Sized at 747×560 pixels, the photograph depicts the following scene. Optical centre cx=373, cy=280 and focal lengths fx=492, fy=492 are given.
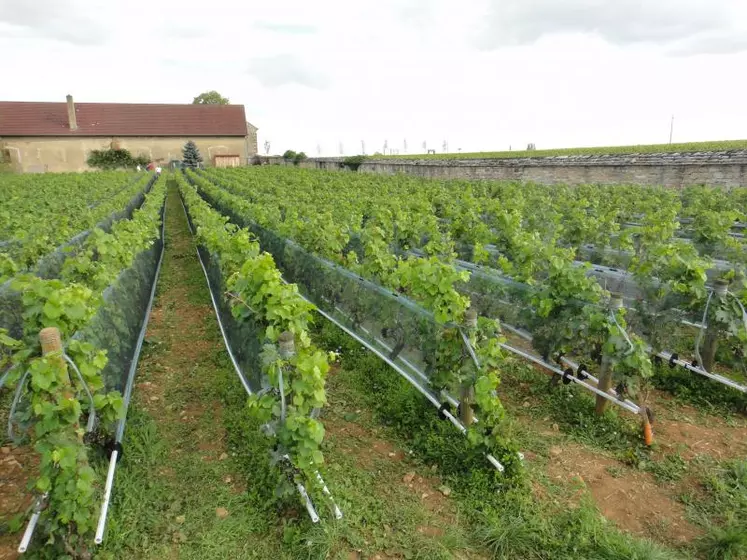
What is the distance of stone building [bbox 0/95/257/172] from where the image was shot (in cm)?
5106

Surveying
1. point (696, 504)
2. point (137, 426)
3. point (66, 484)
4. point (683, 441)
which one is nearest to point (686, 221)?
point (683, 441)

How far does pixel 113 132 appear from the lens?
53.2m

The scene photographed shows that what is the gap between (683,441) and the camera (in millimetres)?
4461

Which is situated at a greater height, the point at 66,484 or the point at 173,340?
the point at 66,484

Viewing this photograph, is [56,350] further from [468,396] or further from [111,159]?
[111,159]

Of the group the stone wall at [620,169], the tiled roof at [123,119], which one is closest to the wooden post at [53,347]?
the stone wall at [620,169]

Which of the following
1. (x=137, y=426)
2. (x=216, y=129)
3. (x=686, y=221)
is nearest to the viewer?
(x=137, y=426)

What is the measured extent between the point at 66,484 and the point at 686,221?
487 inches

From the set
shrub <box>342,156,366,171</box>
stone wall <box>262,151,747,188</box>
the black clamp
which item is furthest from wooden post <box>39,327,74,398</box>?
shrub <box>342,156,366,171</box>

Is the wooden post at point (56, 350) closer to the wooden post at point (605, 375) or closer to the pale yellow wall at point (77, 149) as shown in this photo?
the wooden post at point (605, 375)

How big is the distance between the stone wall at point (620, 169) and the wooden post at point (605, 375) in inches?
598

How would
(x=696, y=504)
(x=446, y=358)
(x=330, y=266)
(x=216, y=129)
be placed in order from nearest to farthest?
(x=696, y=504) → (x=446, y=358) → (x=330, y=266) → (x=216, y=129)

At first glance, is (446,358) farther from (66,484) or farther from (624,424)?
(66,484)

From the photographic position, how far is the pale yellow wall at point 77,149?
5088 centimetres
